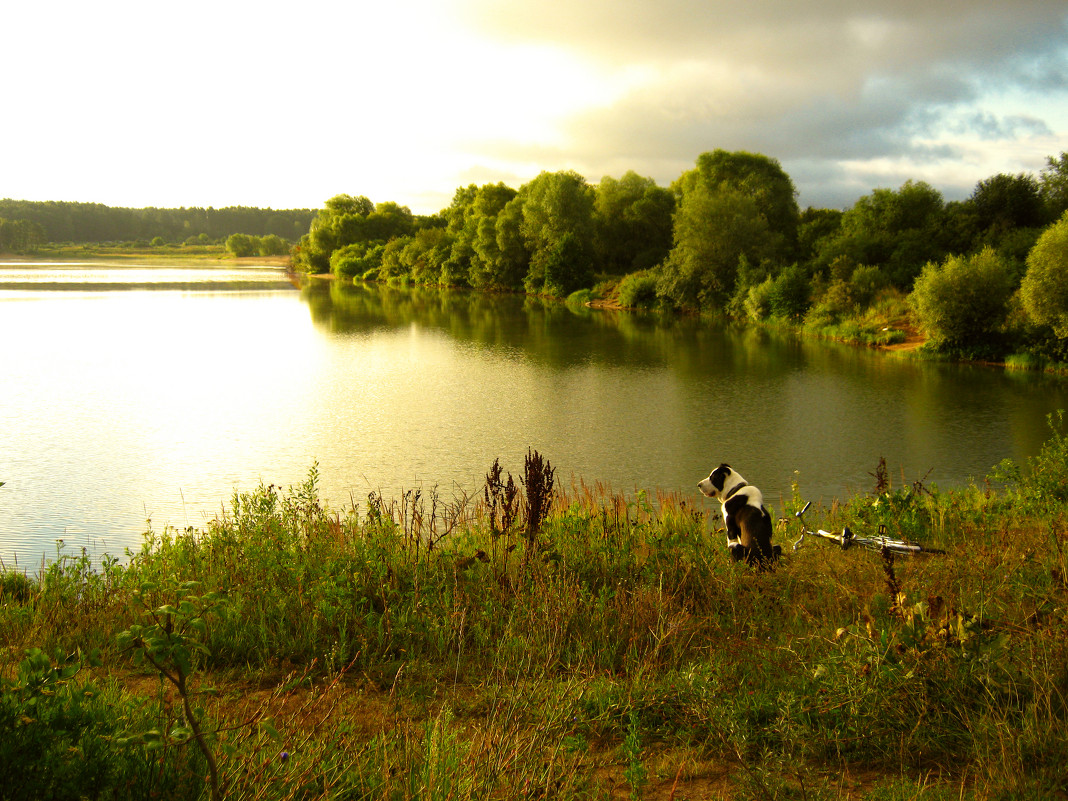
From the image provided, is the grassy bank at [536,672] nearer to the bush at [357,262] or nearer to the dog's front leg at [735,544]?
the dog's front leg at [735,544]

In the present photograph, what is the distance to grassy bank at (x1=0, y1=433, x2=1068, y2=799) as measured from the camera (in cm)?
242

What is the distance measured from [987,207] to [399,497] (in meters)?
33.7

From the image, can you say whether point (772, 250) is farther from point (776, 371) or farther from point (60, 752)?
point (60, 752)

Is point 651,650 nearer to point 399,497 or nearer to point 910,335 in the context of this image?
point 399,497

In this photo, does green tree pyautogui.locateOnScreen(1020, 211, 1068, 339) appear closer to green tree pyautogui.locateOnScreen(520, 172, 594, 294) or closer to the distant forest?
green tree pyautogui.locateOnScreen(520, 172, 594, 294)

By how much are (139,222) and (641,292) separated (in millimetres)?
134573

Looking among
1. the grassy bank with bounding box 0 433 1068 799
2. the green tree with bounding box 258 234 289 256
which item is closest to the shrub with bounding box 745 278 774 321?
the grassy bank with bounding box 0 433 1068 799

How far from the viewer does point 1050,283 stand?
19.1m

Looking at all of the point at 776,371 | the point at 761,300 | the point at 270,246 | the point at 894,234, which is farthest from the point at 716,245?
the point at 270,246

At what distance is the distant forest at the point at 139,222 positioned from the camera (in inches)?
4857

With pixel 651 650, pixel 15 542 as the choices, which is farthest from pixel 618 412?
pixel 651 650

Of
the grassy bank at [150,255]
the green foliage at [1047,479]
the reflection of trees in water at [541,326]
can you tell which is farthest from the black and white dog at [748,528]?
the grassy bank at [150,255]

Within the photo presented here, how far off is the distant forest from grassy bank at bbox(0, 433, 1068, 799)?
432ft

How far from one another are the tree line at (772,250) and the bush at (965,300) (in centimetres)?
4
